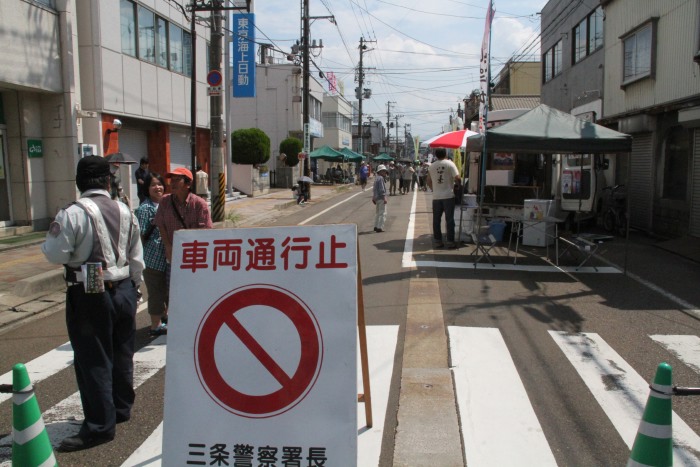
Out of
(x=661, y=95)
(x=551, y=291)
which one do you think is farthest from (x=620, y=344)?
(x=661, y=95)

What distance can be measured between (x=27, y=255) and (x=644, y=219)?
13.9 meters

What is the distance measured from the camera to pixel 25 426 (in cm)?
311

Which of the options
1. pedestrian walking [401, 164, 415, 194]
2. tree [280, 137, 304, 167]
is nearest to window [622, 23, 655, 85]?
pedestrian walking [401, 164, 415, 194]

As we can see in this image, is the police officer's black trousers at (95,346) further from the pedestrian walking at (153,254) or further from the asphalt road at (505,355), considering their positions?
the pedestrian walking at (153,254)

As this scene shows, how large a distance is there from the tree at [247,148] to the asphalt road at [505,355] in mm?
18339

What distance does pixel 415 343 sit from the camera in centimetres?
588

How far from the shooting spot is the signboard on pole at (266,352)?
2.78 meters

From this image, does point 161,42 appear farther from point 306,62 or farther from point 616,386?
point 616,386

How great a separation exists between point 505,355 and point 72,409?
3759 mm

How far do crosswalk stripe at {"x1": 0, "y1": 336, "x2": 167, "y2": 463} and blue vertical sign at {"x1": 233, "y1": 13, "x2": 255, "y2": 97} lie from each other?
18.8 m

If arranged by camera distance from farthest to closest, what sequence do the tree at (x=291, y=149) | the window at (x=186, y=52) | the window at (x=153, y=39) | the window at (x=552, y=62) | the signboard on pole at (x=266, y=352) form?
the tree at (x=291, y=149) < the window at (x=552, y=62) < the window at (x=186, y=52) < the window at (x=153, y=39) < the signboard on pole at (x=266, y=352)

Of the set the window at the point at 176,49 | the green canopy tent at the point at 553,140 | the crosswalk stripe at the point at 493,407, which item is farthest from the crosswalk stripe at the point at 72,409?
the window at the point at 176,49

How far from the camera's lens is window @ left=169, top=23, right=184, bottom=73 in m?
19.8

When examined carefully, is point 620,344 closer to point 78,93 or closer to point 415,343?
point 415,343
